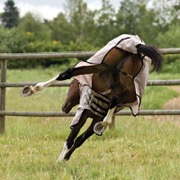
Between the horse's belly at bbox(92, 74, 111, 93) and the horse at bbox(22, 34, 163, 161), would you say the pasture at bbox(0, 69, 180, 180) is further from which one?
the horse's belly at bbox(92, 74, 111, 93)

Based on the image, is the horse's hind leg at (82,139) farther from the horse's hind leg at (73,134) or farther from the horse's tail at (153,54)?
the horse's tail at (153,54)

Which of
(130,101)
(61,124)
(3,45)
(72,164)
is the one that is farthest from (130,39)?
(3,45)

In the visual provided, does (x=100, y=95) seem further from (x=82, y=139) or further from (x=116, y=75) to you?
(x=82, y=139)

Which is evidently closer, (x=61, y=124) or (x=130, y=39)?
(x=130, y=39)

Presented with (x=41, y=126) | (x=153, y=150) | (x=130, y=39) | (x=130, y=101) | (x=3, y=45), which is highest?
(x=130, y=39)

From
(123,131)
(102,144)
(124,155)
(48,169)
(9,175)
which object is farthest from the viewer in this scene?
(123,131)

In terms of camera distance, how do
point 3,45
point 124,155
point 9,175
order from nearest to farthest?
point 9,175
point 124,155
point 3,45

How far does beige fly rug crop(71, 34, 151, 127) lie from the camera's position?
4.04 m

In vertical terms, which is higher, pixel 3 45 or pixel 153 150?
pixel 153 150

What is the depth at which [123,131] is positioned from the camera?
6.48 m

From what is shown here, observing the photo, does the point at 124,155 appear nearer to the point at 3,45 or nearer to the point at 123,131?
the point at 123,131

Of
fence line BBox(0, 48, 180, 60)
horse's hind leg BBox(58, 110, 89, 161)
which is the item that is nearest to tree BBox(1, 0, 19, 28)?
fence line BBox(0, 48, 180, 60)

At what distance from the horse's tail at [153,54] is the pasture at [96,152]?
0.91 meters

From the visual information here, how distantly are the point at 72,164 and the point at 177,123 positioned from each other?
320cm
